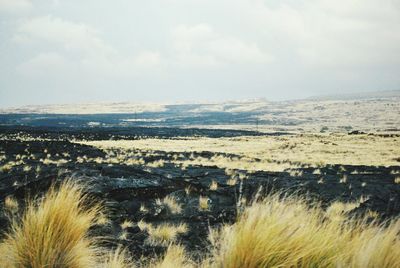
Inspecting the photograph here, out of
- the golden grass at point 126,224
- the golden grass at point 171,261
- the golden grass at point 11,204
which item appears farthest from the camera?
the golden grass at point 11,204

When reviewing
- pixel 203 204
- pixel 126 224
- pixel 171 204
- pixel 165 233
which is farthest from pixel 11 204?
pixel 203 204

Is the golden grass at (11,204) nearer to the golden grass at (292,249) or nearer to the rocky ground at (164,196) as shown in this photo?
the rocky ground at (164,196)

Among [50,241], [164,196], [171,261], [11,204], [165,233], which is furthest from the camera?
[164,196]

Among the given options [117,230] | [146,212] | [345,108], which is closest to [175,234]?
[117,230]

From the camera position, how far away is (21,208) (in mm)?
7844

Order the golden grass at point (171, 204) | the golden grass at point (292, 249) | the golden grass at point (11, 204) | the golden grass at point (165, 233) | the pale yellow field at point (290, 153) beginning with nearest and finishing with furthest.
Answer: the golden grass at point (292, 249), the golden grass at point (165, 233), the golden grass at point (11, 204), the golden grass at point (171, 204), the pale yellow field at point (290, 153)

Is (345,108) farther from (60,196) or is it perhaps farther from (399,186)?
(60,196)

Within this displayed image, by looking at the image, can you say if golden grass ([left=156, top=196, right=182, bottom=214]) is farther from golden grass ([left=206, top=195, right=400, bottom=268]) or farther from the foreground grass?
golden grass ([left=206, top=195, right=400, bottom=268])

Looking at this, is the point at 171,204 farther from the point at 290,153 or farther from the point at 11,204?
the point at 290,153

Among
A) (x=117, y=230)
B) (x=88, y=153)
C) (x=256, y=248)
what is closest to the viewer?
(x=256, y=248)

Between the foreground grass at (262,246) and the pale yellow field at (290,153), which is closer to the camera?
the foreground grass at (262,246)

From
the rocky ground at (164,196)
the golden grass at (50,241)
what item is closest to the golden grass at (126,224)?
the rocky ground at (164,196)

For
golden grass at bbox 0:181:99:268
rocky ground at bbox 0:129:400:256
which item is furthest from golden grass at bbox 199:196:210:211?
golden grass at bbox 0:181:99:268

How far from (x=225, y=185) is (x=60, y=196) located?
9684mm
